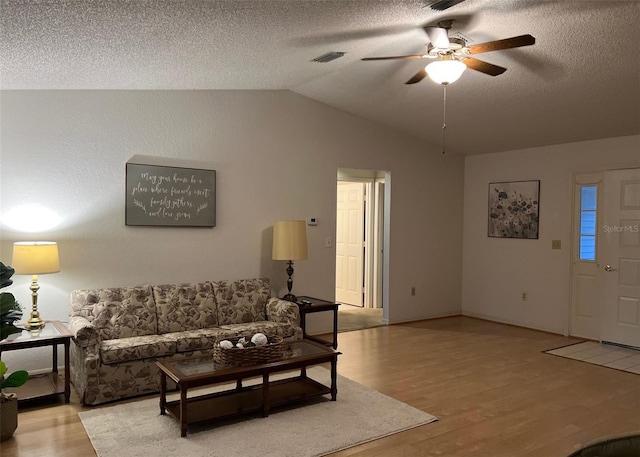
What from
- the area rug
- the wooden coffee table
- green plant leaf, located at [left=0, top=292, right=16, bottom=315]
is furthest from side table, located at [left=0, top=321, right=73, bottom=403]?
the area rug

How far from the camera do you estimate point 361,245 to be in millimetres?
8156

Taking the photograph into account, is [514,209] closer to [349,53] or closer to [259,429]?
[349,53]

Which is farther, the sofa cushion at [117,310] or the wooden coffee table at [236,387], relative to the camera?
the sofa cushion at [117,310]

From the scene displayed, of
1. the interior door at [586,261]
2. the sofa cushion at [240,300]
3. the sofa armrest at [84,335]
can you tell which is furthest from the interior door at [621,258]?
the sofa armrest at [84,335]

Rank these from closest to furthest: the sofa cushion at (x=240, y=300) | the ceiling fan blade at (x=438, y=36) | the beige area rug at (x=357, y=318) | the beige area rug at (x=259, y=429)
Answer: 1. the beige area rug at (x=259, y=429)
2. the ceiling fan blade at (x=438, y=36)
3. the sofa cushion at (x=240, y=300)
4. the beige area rug at (x=357, y=318)

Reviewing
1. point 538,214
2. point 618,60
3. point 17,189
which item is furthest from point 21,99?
point 538,214

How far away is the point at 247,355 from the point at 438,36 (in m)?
2.67

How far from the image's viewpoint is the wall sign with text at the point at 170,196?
482 cm

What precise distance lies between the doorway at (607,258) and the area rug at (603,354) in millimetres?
174

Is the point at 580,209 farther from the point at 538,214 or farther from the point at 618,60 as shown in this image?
the point at 618,60

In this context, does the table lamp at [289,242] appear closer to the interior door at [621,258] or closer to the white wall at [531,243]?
the white wall at [531,243]

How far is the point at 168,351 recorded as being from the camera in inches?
160

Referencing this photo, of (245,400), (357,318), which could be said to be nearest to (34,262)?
(245,400)

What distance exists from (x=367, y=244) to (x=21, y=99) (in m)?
5.19
